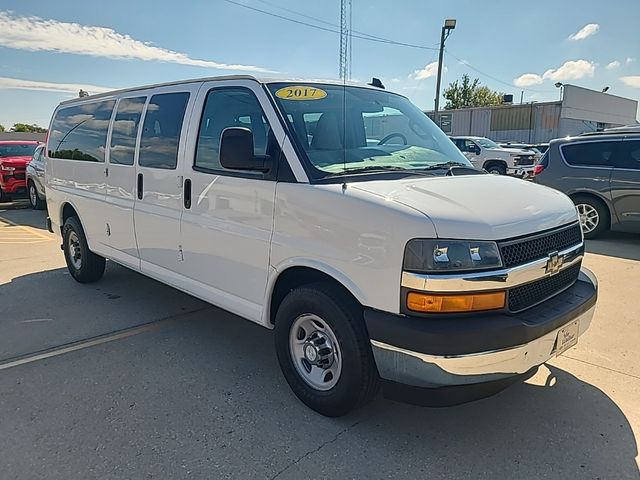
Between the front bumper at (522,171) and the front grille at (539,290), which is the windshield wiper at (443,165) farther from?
the front bumper at (522,171)

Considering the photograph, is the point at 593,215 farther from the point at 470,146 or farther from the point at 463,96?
the point at 463,96

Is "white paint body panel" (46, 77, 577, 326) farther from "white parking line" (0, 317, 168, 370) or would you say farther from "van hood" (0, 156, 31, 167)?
"van hood" (0, 156, 31, 167)

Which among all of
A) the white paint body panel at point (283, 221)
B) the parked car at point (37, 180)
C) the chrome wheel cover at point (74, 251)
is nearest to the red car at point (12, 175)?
the parked car at point (37, 180)

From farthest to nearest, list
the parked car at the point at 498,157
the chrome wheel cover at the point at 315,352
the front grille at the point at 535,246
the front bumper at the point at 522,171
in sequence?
the parked car at the point at 498,157 → the front bumper at the point at 522,171 → the chrome wheel cover at the point at 315,352 → the front grille at the point at 535,246

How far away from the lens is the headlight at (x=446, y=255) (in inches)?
98.4

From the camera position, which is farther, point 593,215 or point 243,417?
point 593,215

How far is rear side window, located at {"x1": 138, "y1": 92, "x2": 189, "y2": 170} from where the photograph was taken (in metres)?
4.10

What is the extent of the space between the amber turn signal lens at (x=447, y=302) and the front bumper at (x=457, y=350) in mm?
47

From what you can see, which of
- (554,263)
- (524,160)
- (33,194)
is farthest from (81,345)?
(524,160)

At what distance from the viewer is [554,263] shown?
9.59 ft

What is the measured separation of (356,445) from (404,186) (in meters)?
1.51

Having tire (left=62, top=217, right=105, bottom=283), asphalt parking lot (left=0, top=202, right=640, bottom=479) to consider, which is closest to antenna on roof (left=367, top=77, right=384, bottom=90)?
asphalt parking lot (left=0, top=202, right=640, bottom=479)

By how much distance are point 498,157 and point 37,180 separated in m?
15.0

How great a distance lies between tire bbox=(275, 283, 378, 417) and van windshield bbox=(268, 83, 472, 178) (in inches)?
30.5
